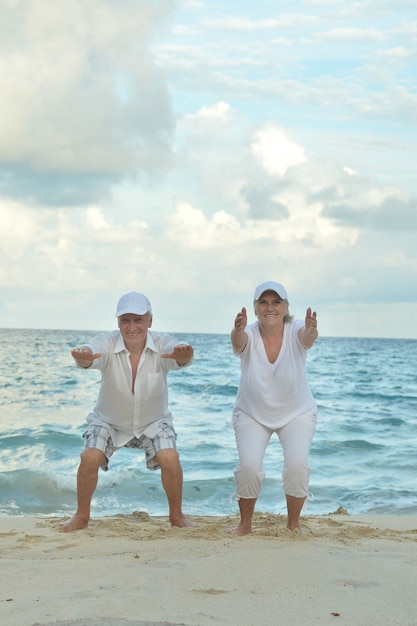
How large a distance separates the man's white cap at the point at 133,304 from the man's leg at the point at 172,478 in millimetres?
1106

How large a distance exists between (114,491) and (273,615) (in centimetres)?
566

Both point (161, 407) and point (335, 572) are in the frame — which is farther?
point (161, 407)

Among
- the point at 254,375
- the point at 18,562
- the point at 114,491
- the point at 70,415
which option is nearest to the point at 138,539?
the point at 18,562

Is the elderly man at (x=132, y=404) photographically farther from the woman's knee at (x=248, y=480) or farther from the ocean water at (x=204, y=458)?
the ocean water at (x=204, y=458)

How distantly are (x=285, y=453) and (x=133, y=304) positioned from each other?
1.62 metres

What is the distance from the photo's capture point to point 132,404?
6.11 m

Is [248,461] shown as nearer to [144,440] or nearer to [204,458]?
[144,440]

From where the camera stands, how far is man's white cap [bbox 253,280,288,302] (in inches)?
227

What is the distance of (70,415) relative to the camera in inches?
635

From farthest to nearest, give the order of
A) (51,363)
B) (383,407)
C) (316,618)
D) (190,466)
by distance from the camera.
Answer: (51,363) → (383,407) → (190,466) → (316,618)

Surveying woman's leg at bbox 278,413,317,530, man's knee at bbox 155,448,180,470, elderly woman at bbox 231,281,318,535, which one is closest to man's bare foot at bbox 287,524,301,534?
elderly woman at bbox 231,281,318,535

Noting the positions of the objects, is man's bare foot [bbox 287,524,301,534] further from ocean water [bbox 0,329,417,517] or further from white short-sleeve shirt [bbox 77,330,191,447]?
white short-sleeve shirt [bbox 77,330,191,447]

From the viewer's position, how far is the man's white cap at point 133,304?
19.6ft

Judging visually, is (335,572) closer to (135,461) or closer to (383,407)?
(135,461)
